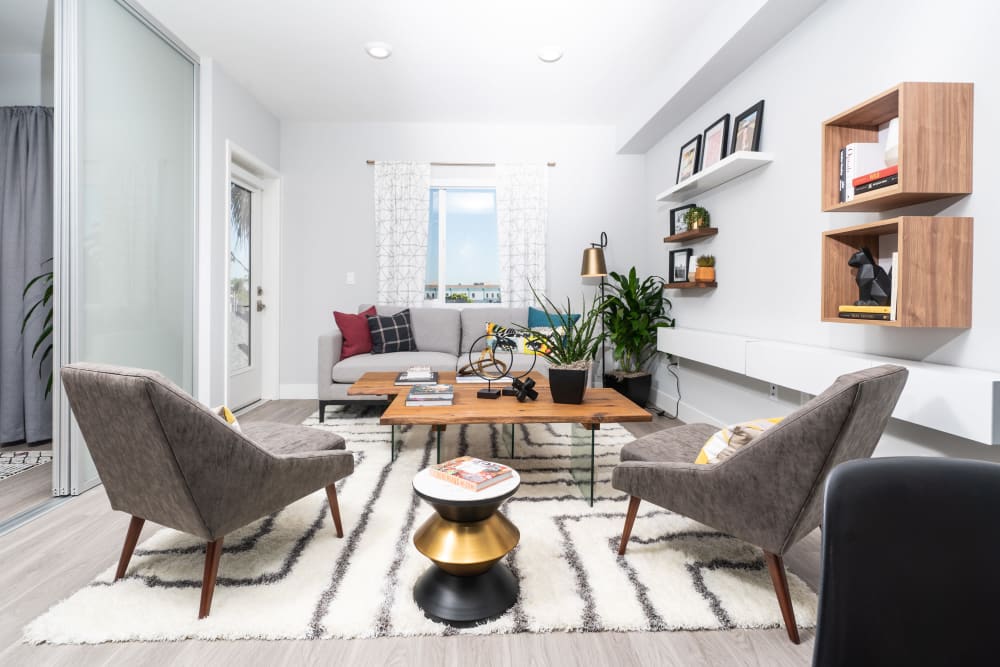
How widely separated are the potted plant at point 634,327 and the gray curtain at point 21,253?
387 cm

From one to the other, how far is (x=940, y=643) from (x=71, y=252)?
3121 millimetres

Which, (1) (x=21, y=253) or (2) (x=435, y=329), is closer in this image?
(1) (x=21, y=253)

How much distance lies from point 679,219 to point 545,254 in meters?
1.30

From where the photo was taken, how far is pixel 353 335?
3.98m

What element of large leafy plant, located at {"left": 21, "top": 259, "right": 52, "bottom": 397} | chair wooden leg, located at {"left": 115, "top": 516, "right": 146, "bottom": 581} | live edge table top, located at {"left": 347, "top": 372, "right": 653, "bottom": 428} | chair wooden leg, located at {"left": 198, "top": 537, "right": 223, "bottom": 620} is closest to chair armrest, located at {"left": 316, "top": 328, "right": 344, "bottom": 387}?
live edge table top, located at {"left": 347, "top": 372, "right": 653, "bottom": 428}

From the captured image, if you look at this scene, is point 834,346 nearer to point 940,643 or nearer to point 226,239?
point 940,643

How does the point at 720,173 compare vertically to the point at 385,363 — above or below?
above

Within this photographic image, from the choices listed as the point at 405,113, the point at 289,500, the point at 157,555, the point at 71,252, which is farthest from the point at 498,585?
the point at 405,113

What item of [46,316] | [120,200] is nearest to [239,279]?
[46,316]

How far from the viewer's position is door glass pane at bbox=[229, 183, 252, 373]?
4035 millimetres

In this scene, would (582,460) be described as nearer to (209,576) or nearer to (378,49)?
(209,576)

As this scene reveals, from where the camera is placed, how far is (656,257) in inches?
176

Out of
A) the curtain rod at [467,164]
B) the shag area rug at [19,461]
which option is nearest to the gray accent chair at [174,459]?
the shag area rug at [19,461]

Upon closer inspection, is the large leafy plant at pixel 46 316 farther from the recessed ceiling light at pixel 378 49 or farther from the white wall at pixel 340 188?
the recessed ceiling light at pixel 378 49
